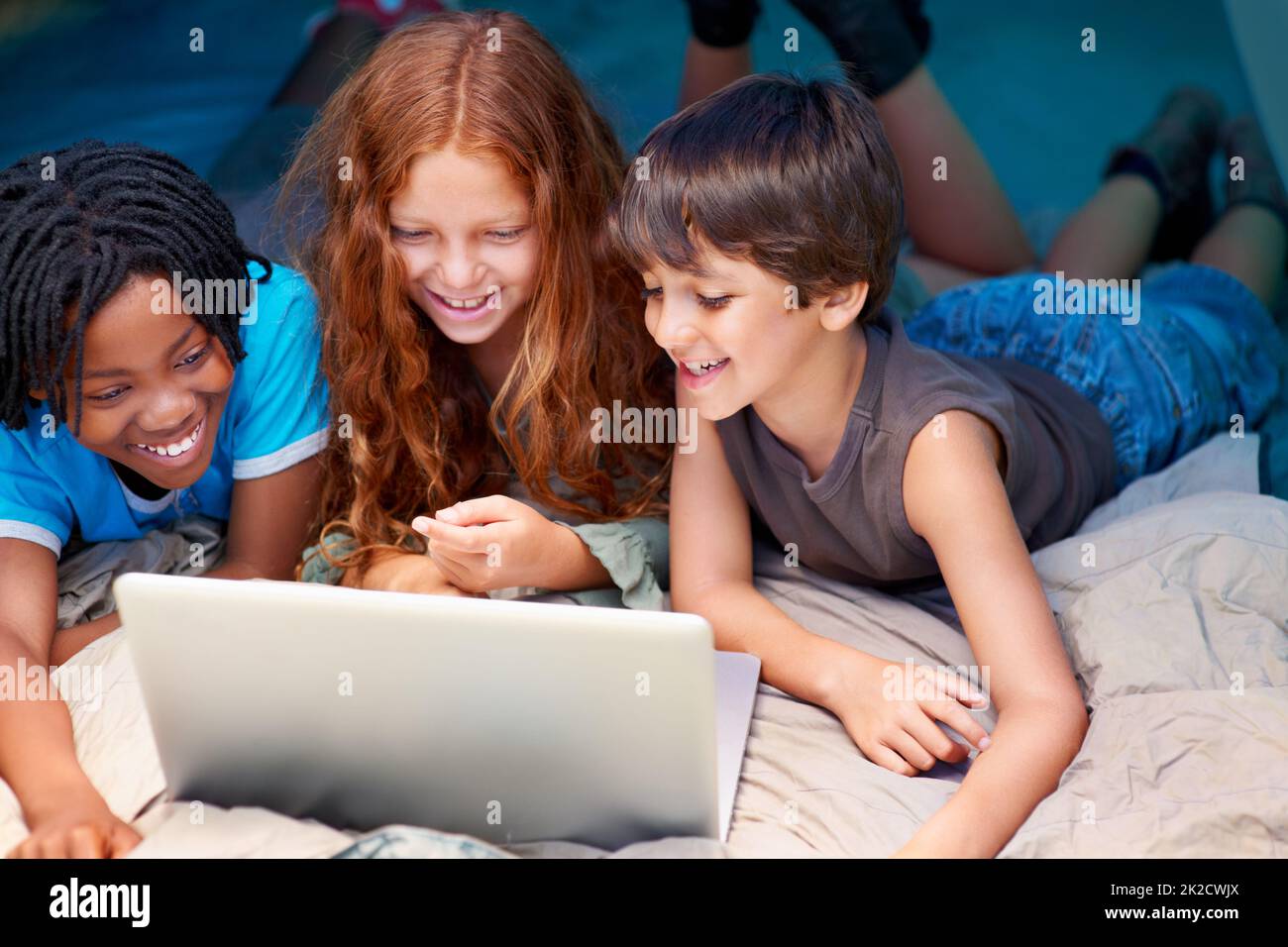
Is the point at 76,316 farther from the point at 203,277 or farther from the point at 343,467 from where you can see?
the point at 343,467

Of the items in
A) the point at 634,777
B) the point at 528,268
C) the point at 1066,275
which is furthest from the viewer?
the point at 1066,275

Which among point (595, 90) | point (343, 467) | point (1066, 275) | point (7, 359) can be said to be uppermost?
point (595, 90)

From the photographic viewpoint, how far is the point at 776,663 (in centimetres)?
120

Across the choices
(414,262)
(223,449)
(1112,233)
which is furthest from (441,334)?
(1112,233)

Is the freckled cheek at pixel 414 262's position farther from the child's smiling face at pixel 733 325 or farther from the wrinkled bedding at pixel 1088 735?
the wrinkled bedding at pixel 1088 735

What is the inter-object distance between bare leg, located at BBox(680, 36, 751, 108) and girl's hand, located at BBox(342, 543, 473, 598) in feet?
2.83

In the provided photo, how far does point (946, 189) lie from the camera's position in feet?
5.93

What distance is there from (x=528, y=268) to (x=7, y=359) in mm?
480

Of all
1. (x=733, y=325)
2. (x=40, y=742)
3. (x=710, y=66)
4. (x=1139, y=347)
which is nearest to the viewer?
(x=40, y=742)

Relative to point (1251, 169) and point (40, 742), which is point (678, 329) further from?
point (1251, 169)

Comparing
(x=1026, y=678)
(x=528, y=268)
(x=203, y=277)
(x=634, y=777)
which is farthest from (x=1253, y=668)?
(x=203, y=277)

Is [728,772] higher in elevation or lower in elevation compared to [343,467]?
lower

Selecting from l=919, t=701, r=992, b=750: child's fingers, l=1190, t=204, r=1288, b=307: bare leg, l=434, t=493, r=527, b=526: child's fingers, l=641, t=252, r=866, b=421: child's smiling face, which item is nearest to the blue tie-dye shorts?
l=1190, t=204, r=1288, b=307: bare leg

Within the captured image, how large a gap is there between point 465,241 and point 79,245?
0.35 metres
